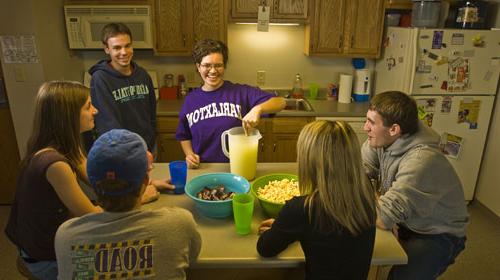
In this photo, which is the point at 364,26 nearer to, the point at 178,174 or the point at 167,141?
the point at 167,141

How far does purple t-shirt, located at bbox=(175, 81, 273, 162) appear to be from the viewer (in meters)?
2.13

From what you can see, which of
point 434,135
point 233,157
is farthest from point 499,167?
point 233,157

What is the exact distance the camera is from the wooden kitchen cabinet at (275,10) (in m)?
3.27

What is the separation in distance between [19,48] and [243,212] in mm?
2536

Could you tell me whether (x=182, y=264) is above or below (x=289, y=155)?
above

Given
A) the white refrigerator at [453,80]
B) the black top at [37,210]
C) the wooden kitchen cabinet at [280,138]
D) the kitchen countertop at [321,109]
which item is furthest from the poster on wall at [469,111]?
the black top at [37,210]

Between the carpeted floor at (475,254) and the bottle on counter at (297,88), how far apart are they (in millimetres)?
1887

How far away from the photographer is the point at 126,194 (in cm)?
105

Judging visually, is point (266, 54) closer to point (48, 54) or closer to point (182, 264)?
point (48, 54)

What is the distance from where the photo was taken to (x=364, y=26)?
11.1 ft

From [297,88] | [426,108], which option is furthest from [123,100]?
[426,108]

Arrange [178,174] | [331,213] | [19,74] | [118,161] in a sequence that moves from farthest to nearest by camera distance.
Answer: [19,74] → [178,174] → [331,213] → [118,161]

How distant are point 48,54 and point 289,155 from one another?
85.1 inches

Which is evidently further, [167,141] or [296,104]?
[296,104]
